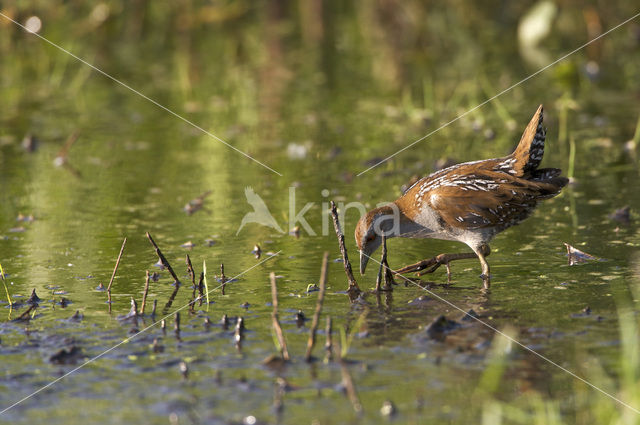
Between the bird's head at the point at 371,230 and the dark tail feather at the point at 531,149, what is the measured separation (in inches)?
40.7

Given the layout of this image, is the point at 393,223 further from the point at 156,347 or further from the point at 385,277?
the point at 156,347

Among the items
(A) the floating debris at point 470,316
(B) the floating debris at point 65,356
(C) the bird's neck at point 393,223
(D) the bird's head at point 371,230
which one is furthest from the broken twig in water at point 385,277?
(B) the floating debris at point 65,356

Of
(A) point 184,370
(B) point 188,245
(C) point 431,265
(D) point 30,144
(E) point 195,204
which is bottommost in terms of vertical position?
(A) point 184,370

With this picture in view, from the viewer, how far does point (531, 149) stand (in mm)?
7062

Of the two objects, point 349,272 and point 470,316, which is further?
point 349,272

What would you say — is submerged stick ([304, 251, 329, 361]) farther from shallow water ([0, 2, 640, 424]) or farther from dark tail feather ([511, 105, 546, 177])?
dark tail feather ([511, 105, 546, 177])

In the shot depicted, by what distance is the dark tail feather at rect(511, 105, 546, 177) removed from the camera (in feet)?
23.1

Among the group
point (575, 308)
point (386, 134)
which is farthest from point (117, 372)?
point (386, 134)

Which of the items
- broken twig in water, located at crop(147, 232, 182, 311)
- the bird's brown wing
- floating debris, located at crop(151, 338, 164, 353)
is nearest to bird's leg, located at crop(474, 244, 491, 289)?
the bird's brown wing

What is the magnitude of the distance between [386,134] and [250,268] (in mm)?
5024

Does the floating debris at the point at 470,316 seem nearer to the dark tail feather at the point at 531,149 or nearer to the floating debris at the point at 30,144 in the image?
the dark tail feather at the point at 531,149

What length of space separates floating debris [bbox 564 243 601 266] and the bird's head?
137cm

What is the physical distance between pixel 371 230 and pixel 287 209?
6.34 ft

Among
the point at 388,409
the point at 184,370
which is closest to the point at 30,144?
the point at 184,370
